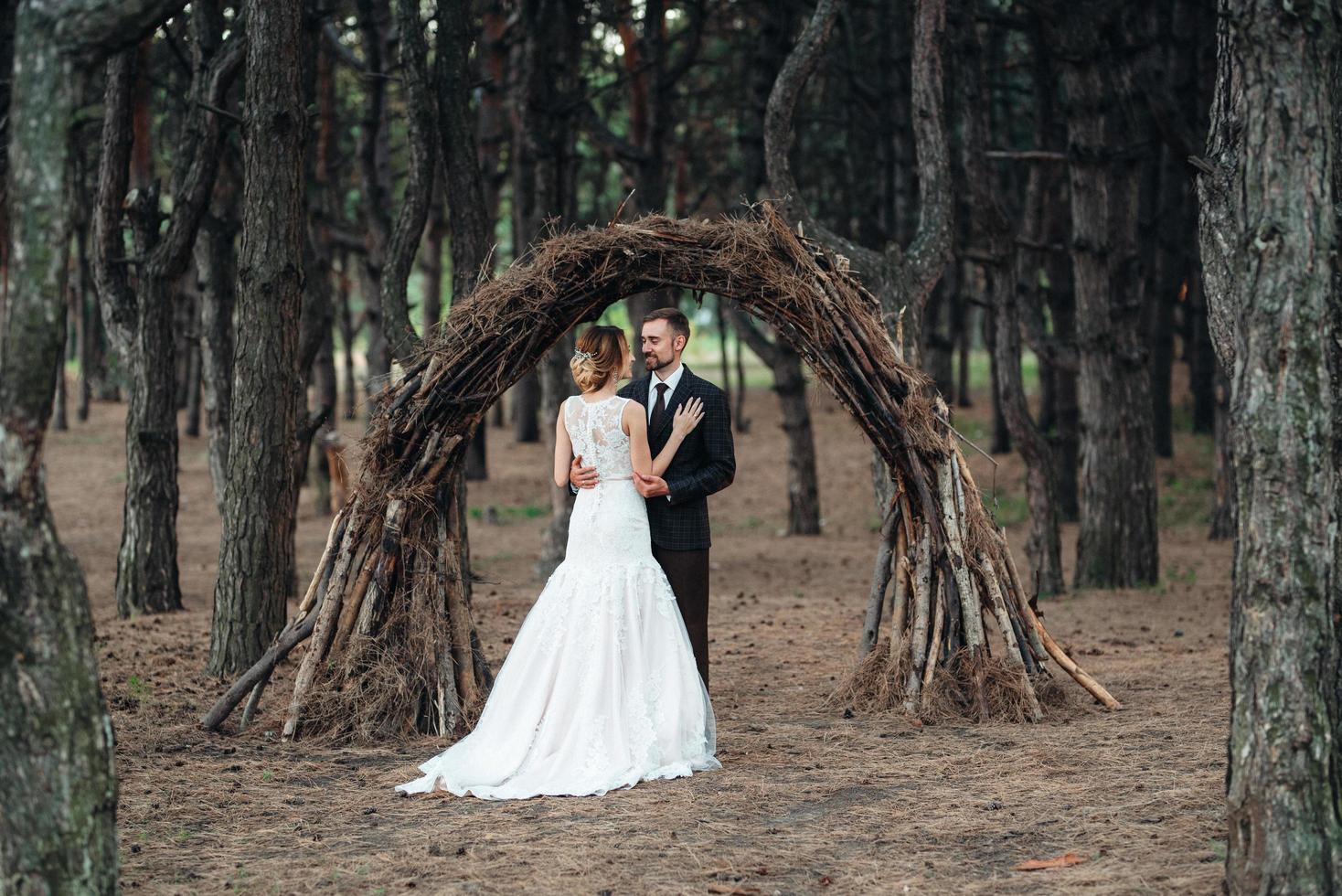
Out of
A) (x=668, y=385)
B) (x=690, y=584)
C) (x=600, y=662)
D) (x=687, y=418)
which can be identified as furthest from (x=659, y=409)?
(x=600, y=662)

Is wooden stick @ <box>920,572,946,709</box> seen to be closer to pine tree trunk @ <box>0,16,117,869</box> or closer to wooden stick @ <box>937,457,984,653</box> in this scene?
Result: wooden stick @ <box>937,457,984,653</box>

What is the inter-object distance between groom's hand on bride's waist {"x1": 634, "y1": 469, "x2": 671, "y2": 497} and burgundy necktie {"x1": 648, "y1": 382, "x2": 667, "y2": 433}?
1.24 feet

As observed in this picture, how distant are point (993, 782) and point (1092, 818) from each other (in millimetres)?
675

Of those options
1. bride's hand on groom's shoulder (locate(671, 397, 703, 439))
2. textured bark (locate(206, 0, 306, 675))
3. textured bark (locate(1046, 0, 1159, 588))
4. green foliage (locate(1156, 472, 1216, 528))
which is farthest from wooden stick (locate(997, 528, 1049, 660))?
green foliage (locate(1156, 472, 1216, 528))

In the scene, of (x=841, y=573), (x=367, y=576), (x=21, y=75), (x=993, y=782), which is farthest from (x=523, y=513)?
(x=21, y=75)

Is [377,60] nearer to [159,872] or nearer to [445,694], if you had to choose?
[445,694]

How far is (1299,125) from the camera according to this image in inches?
165

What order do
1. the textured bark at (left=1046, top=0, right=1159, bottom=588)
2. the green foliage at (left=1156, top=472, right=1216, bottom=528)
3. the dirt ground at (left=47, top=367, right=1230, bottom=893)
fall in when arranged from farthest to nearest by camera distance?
the green foliage at (left=1156, top=472, right=1216, bottom=528)
the textured bark at (left=1046, top=0, right=1159, bottom=588)
the dirt ground at (left=47, top=367, right=1230, bottom=893)

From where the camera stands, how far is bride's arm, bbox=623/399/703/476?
21.7 feet

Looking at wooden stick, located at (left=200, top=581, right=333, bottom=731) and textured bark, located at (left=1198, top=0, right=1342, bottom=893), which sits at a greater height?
textured bark, located at (left=1198, top=0, right=1342, bottom=893)

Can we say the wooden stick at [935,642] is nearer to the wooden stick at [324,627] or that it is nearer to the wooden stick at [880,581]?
the wooden stick at [880,581]

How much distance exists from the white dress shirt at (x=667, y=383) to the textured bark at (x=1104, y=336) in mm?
6640

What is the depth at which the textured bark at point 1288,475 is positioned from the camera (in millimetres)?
4168

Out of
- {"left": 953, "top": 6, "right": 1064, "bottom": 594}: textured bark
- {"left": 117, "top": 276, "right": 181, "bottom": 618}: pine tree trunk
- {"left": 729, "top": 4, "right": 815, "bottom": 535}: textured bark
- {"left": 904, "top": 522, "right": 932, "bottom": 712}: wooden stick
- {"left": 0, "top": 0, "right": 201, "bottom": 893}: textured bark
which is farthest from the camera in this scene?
{"left": 729, "top": 4, "right": 815, "bottom": 535}: textured bark
